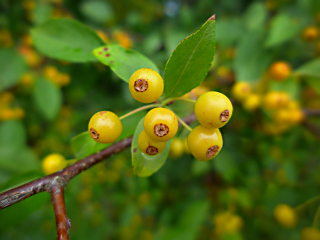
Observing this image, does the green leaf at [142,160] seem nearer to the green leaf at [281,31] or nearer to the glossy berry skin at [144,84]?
the glossy berry skin at [144,84]

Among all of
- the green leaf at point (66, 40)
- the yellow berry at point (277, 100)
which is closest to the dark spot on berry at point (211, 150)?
the green leaf at point (66, 40)

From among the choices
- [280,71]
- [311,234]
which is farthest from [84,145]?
[280,71]

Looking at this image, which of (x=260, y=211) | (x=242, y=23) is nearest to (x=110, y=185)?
(x=260, y=211)

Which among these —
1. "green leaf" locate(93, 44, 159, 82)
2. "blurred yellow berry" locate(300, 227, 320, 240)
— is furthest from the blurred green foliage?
"green leaf" locate(93, 44, 159, 82)

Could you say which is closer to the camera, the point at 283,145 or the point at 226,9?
the point at 283,145

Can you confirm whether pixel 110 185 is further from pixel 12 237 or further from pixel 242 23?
pixel 242 23

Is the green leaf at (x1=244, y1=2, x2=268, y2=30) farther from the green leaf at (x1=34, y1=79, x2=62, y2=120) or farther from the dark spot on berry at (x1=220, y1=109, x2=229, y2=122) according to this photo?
the green leaf at (x1=34, y1=79, x2=62, y2=120)
